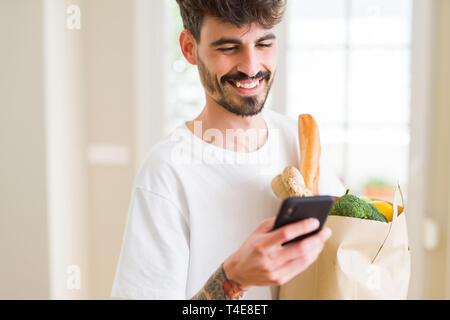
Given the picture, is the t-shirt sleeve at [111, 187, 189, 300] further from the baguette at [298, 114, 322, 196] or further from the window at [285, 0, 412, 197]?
the window at [285, 0, 412, 197]

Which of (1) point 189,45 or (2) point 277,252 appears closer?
(2) point 277,252

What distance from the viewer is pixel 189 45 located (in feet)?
2.74

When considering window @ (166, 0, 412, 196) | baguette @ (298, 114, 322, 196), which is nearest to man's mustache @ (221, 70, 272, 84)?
baguette @ (298, 114, 322, 196)

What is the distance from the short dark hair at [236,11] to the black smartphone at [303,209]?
0.33 meters

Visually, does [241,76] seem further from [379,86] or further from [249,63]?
[379,86]

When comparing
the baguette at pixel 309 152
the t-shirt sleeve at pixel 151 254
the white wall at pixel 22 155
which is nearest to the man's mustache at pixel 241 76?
the baguette at pixel 309 152

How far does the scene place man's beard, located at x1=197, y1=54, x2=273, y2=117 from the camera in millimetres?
783

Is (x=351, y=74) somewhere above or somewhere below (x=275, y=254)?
above

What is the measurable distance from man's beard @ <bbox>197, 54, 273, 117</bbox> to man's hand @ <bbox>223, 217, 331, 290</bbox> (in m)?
0.24

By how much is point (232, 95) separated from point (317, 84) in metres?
1.19

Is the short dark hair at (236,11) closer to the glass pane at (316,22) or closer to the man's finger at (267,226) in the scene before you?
the man's finger at (267,226)

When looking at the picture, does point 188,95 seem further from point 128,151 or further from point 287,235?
point 287,235

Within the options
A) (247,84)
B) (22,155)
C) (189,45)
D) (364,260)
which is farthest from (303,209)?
(22,155)

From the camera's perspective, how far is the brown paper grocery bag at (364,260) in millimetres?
669
